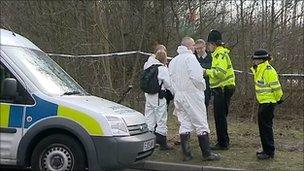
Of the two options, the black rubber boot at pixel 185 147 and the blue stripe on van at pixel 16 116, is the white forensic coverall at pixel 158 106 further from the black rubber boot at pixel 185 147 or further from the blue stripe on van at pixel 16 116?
the blue stripe on van at pixel 16 116

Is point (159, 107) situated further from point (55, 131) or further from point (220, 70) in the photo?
point (55, 131)

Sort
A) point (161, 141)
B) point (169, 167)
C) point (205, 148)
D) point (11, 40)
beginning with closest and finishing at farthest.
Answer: point (11, 40) < point (169, 167) < point (205, 148) < point (161, 141)

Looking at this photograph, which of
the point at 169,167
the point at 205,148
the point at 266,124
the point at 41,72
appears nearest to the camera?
the point at 41,72

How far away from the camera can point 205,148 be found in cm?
888

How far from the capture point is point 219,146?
32.2 feet

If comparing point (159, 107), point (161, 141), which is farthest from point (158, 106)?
point (161, 141)

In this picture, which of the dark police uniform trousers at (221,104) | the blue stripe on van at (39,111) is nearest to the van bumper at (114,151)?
the blue stripe on van at (39,111)

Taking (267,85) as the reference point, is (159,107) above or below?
below

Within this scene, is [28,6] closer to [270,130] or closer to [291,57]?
[291,57]

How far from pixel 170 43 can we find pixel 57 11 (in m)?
3.61

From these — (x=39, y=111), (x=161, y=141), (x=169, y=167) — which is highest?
(x=39, y=111)

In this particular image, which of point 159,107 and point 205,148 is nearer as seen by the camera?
point 205,148

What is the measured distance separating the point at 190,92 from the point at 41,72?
2.47 m

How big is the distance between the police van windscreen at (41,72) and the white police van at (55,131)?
5cm
